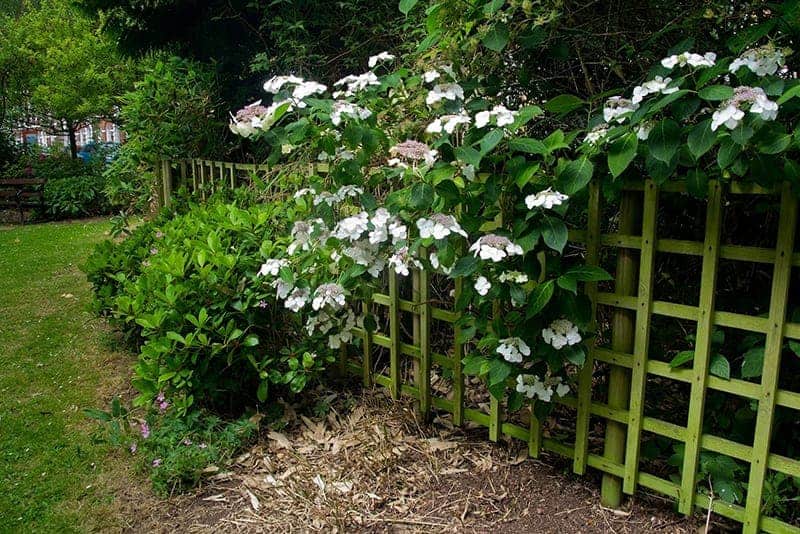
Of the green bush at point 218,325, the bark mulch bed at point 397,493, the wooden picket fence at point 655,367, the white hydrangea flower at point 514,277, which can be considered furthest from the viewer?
the green bush at point 218,325

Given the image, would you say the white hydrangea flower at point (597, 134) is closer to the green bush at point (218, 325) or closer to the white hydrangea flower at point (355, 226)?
the white hydrangea flower at point (355, 226)

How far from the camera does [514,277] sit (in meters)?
2.03

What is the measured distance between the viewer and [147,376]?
2.82m

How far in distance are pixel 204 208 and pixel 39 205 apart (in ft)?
27.8

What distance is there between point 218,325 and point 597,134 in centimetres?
182

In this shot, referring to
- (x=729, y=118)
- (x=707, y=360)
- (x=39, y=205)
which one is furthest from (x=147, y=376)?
(x=39, y=205)

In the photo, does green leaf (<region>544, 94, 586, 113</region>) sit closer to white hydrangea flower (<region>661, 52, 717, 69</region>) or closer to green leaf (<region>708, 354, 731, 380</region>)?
white hydrangea flower (<region>661, 52, 717, 69</region>)

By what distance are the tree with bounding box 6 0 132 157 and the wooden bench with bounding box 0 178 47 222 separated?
7.72ft

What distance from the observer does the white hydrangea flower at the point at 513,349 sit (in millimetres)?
2109

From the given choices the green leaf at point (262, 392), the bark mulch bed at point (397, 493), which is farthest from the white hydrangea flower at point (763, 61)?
the green leaf at point (262, 392)

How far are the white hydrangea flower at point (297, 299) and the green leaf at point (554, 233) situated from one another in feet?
3.71

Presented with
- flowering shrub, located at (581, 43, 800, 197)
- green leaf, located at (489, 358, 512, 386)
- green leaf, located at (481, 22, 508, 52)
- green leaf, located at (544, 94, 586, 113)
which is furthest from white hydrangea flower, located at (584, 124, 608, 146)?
green leaf, located at (489, 358, 512, 386)

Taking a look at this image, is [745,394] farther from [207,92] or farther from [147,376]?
[207,92]

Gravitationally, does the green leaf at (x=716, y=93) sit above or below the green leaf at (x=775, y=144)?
above
